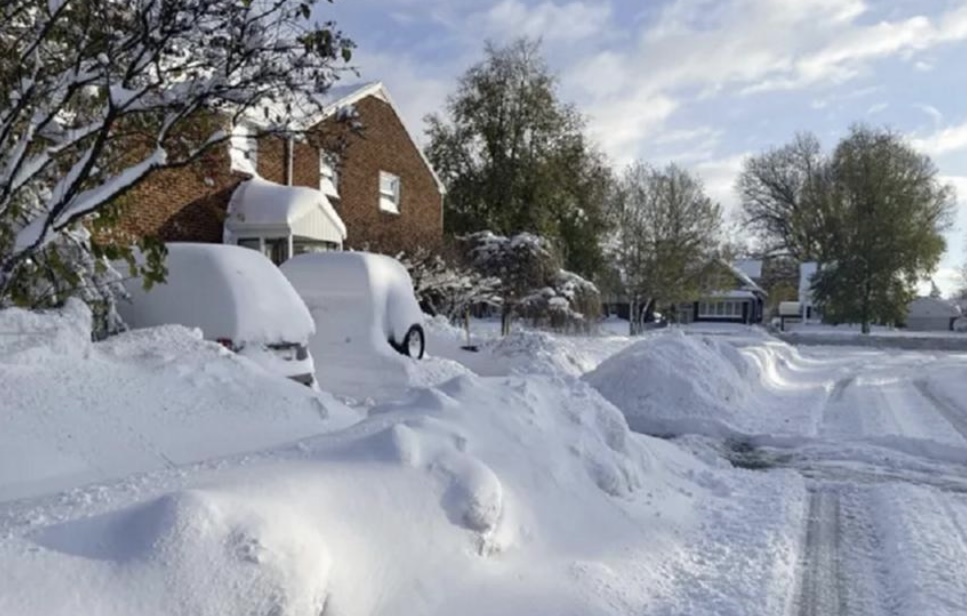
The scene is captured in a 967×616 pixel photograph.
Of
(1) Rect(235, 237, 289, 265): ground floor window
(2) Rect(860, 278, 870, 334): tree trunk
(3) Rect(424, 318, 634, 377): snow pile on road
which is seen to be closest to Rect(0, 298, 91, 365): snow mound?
(3) Rect(424, 318, 634, 377): snow pile on road

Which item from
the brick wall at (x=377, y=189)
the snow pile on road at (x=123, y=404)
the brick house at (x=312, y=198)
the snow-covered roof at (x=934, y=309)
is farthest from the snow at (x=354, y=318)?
the snow-covered roof at (x=934, y=309)

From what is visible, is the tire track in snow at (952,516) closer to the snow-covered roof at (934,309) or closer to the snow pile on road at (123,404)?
the snow pile on road at (123,404)

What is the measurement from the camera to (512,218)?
119 feet

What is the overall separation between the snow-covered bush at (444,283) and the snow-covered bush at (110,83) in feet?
47.1

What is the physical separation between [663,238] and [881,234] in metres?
13.3

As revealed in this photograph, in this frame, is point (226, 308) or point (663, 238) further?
point (663, 238)

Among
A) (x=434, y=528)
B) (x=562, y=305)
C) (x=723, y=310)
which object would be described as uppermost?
(x=723, y=310)

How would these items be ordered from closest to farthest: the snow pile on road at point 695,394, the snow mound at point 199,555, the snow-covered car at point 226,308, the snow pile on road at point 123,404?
the snow mound at point 199,555 < the snow pile on road at point 123,404 < the snow-covered car at point 226,308 < the snow pile on road at point 695,394

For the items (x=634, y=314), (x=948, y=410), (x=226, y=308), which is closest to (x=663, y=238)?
(x=634, y=314)

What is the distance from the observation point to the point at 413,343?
11.8 m

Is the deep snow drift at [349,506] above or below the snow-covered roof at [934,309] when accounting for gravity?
below

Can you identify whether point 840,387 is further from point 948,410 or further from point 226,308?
point 226,308

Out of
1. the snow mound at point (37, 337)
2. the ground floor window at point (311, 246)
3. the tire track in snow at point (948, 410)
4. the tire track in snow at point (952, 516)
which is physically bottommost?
the tire track in snow at point (952, 516)

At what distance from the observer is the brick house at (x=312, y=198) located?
616 inches
